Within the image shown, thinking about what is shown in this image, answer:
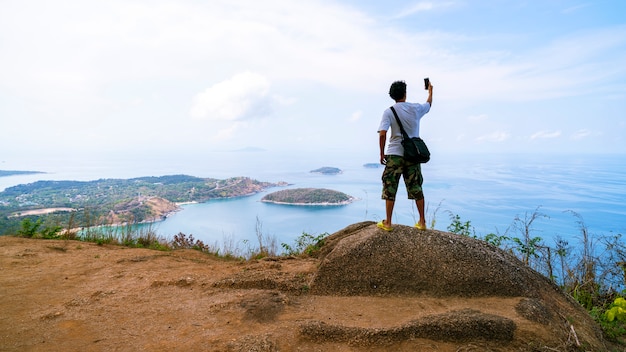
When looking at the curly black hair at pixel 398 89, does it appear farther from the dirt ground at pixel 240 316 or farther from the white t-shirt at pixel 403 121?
the dirt ground at pixel 240 316

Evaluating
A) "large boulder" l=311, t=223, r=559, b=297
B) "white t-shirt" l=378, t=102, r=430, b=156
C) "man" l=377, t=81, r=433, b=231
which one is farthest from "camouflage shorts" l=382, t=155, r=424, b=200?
"large boulder" l=311, t=223, r=559, b=297

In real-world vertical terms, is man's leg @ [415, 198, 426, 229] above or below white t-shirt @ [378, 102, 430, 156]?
below

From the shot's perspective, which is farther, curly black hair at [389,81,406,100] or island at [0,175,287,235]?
island at [0,175,287,235]

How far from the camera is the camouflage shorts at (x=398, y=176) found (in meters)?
3.89

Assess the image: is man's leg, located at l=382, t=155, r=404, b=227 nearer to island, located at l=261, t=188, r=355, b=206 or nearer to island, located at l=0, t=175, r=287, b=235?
island, located at l=0, t=175, r=287, b=235

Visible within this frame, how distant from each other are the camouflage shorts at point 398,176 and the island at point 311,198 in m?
19.2

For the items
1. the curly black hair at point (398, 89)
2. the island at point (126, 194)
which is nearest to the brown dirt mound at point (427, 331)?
the curly black hair at point (398, 89)

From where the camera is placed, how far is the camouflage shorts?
3893 millimetres

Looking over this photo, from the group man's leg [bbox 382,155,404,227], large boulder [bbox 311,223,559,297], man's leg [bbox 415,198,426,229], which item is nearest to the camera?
large boulder [bbox 311,223,559,297]

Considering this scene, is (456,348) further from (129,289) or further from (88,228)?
(88,228)

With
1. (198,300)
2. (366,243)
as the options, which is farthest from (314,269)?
(198,300)

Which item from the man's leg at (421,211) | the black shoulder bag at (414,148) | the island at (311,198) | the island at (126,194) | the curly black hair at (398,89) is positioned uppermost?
the curly black hair at (398,89)

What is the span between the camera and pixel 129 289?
3.91 meters

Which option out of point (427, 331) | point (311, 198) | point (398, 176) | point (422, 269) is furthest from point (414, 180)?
point (311, 198)
